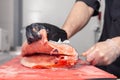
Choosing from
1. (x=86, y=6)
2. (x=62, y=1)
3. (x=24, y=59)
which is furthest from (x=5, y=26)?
(x=24, y=59)

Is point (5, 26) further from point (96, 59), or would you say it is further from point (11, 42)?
point (96, 59)

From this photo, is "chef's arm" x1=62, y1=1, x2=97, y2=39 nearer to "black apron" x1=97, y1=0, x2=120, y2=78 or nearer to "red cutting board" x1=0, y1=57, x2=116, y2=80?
"black apron" x1=97, y1=0, x2=120, y2=78

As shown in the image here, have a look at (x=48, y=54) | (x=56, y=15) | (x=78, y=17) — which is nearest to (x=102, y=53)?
(x=48, y=54)

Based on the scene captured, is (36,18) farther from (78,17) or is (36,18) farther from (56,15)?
(78,17)

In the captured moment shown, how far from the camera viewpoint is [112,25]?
0.94 m

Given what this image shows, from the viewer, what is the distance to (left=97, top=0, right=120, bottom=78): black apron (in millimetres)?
887

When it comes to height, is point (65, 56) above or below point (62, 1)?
below

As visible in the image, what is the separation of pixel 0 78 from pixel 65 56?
21 centimetres

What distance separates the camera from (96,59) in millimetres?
754

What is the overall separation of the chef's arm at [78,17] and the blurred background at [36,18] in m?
1.13

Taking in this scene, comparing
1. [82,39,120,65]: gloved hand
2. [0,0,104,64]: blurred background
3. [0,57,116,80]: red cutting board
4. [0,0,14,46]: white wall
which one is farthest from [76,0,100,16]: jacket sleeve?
[0,0,14,46]: white wall

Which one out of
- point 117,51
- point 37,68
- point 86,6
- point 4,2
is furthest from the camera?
point 4,2

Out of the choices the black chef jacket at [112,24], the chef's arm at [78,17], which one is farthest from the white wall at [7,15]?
the black chef jacket at [112,24]

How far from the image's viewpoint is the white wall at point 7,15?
2.26m
